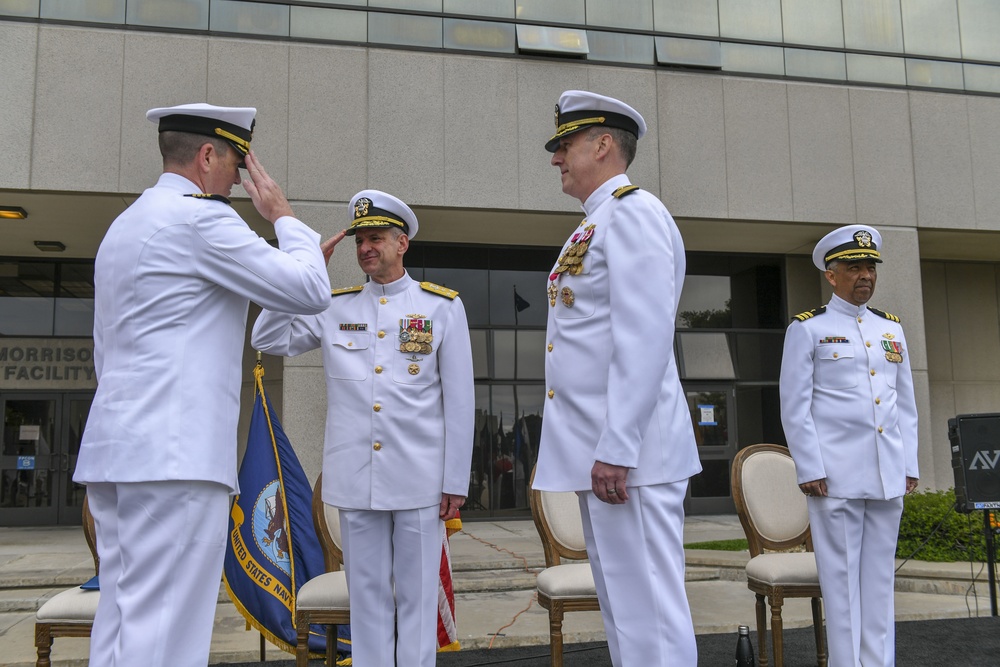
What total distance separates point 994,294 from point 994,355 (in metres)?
0.96

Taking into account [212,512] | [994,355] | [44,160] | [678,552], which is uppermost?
[44,160]

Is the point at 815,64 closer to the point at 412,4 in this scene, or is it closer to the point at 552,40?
the point at 552,40

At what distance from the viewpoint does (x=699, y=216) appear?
31.4 feet

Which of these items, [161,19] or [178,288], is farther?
[161,19]

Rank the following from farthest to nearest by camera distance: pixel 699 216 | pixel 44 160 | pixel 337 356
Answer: pixel 699 216, pixel 44 160, pixel 337 356

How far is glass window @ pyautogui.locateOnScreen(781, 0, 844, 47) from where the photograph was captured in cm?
1020

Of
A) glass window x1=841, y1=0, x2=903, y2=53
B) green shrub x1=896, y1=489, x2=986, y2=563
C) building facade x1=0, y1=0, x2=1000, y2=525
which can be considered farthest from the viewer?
glass window x1=841, y1=0, x2=903, y2=53

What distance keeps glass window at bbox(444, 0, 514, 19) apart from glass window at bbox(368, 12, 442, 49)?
A: 234 mm

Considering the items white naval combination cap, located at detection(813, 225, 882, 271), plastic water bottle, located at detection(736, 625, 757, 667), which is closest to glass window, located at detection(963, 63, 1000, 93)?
white naval combination cap, located at detection(813, 225, 882, 271)

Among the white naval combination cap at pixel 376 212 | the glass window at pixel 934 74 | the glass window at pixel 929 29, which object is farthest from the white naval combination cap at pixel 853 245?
the glass window at pixel 929 29

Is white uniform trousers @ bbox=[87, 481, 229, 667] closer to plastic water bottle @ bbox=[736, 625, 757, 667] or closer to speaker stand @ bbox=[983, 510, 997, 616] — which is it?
plastic water bottle @ bbox=[736, 625, 757, 667]

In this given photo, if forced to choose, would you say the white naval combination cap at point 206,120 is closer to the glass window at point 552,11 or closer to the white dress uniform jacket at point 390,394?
the white dress uniform jacket at point 390,394

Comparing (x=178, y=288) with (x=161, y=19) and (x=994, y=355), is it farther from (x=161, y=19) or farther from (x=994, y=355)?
(x=994, y=355)

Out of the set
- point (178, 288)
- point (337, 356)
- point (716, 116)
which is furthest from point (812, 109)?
point (178, 288)
